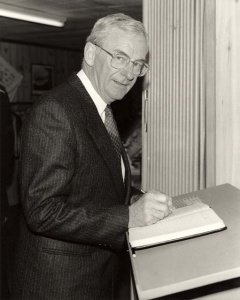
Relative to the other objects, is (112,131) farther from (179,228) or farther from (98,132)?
(179,228)

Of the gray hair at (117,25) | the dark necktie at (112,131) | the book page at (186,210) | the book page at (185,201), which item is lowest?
→ the book page at (185,201)

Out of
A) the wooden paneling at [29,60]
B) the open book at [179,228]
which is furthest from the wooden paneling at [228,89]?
the wooden paneling at [29,60]

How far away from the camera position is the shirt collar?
1.85 metres

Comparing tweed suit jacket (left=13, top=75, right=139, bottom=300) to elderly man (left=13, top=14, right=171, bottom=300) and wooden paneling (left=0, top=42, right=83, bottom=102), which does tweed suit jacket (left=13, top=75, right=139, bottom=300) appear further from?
wooden paneling (left=0, top=42, right=83, bottom=102)

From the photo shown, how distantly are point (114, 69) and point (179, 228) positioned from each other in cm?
77

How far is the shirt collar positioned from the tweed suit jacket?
5 cm

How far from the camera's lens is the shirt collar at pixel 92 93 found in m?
1.85

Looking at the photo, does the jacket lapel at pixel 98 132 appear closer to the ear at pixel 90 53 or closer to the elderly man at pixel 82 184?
the elderly man at pixel 82 184

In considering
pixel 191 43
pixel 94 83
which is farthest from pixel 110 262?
pixel 191 43

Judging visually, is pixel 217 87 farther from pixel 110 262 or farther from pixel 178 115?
pixel 110 262

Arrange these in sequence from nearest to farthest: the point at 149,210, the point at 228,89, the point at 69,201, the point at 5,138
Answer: the point at 149,210 → the point at 69,201 → the point at 228,89 → the point at 5,138

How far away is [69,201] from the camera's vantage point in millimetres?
1657

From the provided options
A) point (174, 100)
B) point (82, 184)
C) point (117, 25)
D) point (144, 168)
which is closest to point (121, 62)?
point (117, 25)

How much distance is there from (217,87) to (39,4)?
8.24ft
